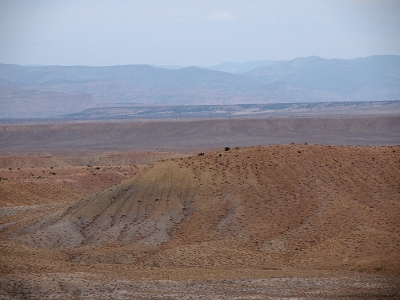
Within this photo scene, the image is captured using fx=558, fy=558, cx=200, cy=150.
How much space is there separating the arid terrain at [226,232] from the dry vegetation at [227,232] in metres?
0.07

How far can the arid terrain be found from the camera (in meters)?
22.7

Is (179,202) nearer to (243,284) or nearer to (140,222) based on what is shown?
(140,222)

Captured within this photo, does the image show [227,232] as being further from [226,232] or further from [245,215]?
[245,215]

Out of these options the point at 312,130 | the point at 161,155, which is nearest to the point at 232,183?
the point at 161,155

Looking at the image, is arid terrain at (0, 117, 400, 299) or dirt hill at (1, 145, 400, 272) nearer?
arid terrain at (0, 117, 400, 299)

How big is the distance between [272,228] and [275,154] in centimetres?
840

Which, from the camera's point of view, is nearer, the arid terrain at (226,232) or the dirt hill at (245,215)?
the arid terrain at (226,232)

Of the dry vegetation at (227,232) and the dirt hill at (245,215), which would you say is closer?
Result: the dry vegetation at (227,232)

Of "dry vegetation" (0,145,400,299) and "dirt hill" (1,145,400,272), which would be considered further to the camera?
"dirt hill" (1,145,400,272)

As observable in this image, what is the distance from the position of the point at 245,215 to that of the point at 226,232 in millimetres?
1985

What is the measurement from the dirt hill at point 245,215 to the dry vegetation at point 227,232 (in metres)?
0.07

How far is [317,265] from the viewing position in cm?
2666

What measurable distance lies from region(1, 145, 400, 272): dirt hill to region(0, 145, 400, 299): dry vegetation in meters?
0.07

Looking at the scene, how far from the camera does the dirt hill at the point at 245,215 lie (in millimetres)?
28062
